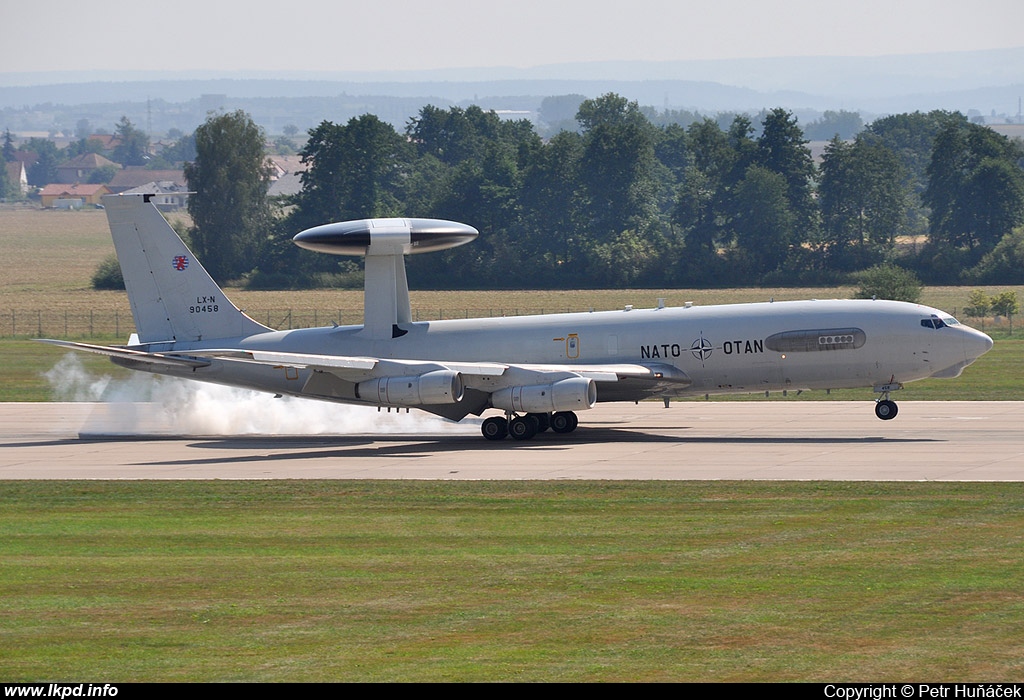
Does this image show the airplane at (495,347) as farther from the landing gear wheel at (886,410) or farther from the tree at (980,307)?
the tree at (980,307)

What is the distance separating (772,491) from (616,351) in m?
13.9

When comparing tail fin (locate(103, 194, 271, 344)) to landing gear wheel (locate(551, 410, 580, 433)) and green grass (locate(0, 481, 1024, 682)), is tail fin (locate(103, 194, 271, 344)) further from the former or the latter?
green grass (locate(0, 481, 1024, 682))

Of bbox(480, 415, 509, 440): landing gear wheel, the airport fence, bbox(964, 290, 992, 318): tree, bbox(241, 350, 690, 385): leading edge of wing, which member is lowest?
the airport fence

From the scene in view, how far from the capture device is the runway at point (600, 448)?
117ft

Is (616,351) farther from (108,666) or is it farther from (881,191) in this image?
(881,191)

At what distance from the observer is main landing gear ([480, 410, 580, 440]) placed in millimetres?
43844

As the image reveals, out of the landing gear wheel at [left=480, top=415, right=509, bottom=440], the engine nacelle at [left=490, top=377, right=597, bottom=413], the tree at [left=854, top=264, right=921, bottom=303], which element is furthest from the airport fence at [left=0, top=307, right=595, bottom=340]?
the engine nacelle at [left=490, top=377, right=597, bottom=413]

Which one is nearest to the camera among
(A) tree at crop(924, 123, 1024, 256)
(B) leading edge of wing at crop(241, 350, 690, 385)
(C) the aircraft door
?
(B) leading edge of wing at crop(241, 350, 690, 385)

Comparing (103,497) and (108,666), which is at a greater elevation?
(108,666)

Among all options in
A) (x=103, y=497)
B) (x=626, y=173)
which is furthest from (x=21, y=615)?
(x=626, y=173)

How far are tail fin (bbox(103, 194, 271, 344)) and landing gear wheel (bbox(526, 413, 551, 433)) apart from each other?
37.5ft

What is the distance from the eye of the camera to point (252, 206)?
134m

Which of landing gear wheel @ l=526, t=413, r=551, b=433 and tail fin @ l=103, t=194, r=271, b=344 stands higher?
tail fin @ l=103, t=194, r=271, b=344
